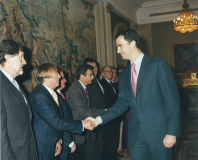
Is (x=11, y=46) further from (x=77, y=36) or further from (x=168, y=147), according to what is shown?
(x=77, y=36)

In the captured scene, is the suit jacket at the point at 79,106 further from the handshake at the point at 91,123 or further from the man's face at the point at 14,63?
the man's face at the point at 14,63

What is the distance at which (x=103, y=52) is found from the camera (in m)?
6.99

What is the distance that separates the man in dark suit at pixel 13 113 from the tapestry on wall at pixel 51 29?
3.72ft

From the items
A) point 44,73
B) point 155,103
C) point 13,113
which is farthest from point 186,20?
point 13,113

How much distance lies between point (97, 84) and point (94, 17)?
2.98 m

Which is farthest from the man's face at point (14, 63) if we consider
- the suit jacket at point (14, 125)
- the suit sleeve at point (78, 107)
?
the suit sleeve at point (78, 107)

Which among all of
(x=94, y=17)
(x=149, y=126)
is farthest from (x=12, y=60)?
(x=94, y=17)

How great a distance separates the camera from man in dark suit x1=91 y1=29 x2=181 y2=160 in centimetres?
225

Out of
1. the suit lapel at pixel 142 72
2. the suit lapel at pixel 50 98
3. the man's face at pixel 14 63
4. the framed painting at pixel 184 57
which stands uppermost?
the framed painting at pixel 184 57

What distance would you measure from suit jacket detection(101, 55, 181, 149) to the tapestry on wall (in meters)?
2.20

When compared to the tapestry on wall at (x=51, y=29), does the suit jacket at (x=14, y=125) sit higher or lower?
lower

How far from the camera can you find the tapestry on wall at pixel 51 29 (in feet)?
11.6

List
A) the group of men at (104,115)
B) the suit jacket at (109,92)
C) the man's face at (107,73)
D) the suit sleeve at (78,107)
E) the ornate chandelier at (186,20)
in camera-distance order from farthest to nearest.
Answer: the ornate chandelier at (186,20) < the man's face at (107,73) < the suit jacket at (109,92) < the suit sleeve at (78,107) < the group of men at (104,115)

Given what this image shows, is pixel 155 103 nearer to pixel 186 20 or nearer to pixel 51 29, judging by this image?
pixel 51 29
